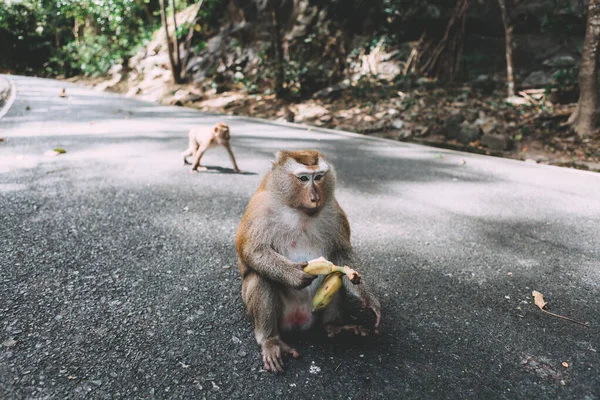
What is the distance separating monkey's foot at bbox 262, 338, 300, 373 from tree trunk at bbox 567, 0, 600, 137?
679cm

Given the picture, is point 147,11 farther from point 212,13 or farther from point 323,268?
point 323,268

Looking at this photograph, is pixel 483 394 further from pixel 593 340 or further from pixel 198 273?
pixel 198 273

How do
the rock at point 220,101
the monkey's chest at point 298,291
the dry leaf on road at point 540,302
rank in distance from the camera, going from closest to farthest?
the monkey's chest at point 298,291, the dry leaf on road at point 540,302, the rock at point 220,101

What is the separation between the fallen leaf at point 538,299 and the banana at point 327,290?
1362 mm

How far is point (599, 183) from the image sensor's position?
190 inches

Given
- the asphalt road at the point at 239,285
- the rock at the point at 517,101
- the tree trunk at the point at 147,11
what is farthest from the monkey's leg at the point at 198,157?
the tree trunk at the point at 147,11

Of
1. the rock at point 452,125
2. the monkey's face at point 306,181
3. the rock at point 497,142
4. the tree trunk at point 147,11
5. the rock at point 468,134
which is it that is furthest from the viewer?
the tree trunk at point 147,11

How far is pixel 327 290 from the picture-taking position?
1779 mm

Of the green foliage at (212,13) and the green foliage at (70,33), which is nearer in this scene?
the green foliage at (212,13)

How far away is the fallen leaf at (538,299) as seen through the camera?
235cm

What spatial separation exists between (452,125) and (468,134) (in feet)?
1.31

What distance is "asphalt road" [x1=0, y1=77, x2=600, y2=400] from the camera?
67.8 inches

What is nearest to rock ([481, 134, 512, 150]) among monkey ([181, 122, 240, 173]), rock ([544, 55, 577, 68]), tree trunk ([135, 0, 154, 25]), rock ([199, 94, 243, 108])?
rock ([544, 55, 577, 68])

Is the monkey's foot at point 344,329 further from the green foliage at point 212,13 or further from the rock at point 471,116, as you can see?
the green foliage at point 212,13
